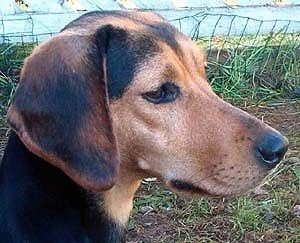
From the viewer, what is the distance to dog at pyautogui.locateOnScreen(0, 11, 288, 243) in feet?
10.9

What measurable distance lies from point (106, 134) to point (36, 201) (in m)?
0.36

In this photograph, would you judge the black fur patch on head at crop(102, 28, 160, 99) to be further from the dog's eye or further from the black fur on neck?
the black fur on neck

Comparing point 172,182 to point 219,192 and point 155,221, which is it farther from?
point 155,221

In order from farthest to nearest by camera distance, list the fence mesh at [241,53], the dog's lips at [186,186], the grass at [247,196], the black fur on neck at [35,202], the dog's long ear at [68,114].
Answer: the fence mesh at [241,53] → the grass at [247,196] → the dog's lips at [186,186] → the black fur on neck at [35,202] → the dog's long ear at [68,114]

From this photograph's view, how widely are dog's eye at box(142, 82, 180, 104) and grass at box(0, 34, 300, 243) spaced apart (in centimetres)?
162

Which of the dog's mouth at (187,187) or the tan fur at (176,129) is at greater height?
the tan fur at (176,129)

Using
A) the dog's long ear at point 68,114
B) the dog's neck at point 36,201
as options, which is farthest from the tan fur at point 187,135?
the dog's neck at point 36,201

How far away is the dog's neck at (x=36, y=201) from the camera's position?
344 cm

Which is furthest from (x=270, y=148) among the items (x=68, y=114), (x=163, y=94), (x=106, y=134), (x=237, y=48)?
(x=237, y=48)

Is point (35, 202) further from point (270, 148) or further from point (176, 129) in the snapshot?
point (270, 148)

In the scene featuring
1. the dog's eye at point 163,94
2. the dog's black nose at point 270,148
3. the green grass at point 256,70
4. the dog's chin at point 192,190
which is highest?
the dog's eye at point 163,94

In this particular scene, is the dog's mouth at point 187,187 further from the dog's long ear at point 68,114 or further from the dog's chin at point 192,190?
the dog's long ear at point 68,114

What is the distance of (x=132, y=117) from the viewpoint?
349cm

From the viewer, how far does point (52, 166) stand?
137 inches
